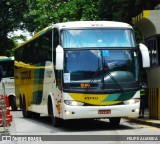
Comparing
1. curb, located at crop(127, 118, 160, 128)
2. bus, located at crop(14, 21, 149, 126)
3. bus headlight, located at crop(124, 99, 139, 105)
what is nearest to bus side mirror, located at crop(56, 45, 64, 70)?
bus, located at crop(14, 21, 149, 126)

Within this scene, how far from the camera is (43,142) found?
1271 cm

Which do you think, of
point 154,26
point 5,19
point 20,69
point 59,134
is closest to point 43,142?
point 59,134

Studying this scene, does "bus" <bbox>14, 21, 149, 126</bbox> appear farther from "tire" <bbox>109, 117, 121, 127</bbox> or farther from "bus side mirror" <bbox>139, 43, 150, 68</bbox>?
"tire" <bbox>109, 117, 121, 127</bbox>

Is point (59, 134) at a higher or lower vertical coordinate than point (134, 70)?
lower

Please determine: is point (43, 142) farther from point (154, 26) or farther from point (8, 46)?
point (8, 46)

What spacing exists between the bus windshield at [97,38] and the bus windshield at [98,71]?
26 centimetres

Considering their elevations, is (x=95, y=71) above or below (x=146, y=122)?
above

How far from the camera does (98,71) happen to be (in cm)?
1566

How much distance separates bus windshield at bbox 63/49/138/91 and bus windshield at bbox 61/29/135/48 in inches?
10.1

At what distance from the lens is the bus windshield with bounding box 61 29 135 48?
630 inches

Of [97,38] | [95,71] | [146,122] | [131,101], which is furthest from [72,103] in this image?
[146,122]

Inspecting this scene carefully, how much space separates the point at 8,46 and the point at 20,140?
136 ft

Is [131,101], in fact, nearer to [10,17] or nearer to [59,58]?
[59,58]

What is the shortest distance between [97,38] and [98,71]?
1147 millimetres
